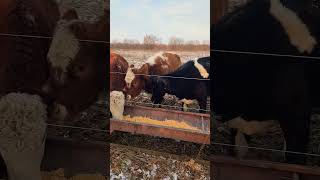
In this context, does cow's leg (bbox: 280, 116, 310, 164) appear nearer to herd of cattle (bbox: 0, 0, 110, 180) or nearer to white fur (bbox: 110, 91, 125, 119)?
white fur (bbox: 110, 91, 125, 119)

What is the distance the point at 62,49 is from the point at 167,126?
0.78 metres

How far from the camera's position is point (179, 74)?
2.53 m

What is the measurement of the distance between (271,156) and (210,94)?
442 mm

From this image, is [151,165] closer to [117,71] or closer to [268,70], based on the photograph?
[117,71]

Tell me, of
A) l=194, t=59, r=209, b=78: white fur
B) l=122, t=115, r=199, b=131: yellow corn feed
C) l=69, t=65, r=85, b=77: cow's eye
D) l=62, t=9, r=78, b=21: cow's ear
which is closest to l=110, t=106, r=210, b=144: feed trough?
l=122, t=115, r=199, b=131: yellow corn feed

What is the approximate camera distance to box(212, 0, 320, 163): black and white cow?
225cm

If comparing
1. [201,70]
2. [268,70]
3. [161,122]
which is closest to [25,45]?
[161,122]

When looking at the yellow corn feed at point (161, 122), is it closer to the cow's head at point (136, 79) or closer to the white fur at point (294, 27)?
the cow's head at point (136, 79)

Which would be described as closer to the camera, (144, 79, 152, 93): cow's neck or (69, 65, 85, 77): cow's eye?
(144, 79, 152, 93): cow's neck

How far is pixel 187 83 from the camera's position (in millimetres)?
2514

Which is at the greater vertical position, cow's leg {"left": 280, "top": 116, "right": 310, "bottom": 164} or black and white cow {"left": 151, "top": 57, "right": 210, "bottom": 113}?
black and white cow {"left": 151, "top": 57, "right": 210, "bottom": 113}

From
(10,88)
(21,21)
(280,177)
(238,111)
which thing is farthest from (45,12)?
(280,177)

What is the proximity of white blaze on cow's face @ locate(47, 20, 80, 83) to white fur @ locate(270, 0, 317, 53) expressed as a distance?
3.77 ft

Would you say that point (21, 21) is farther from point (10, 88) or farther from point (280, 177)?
point (280, 177)
